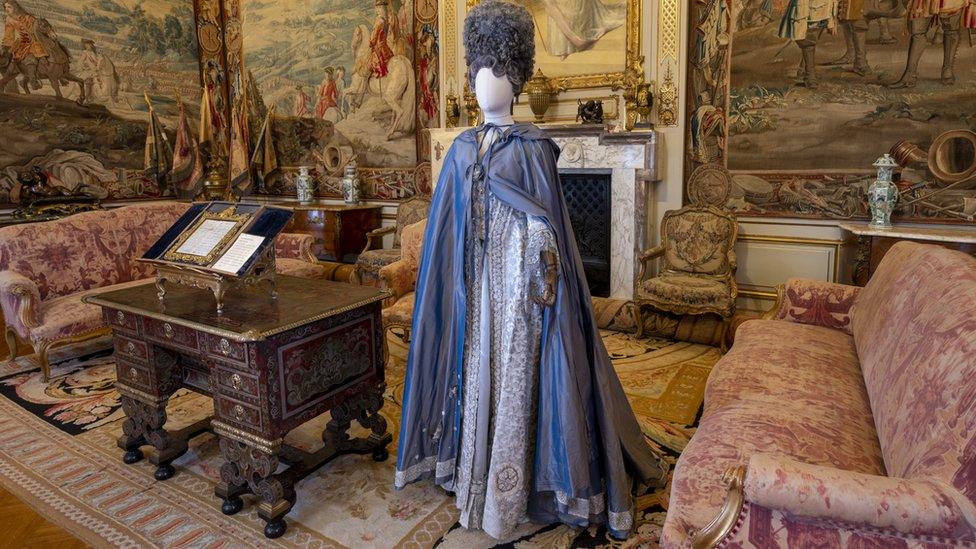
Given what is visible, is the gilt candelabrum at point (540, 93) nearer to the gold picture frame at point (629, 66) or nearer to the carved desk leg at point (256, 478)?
the gold picture frame at point (629, 66)

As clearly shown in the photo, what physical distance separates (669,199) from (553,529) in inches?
169

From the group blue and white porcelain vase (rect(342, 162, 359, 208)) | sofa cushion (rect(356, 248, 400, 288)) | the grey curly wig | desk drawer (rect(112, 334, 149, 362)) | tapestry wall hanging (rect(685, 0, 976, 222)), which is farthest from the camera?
blue and white porcelain vase (rect(342, 162, 359, 208))

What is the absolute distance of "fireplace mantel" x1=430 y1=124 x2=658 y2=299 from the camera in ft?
19.3

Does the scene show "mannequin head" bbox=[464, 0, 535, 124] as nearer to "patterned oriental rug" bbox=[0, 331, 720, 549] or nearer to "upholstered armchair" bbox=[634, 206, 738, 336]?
"patterned oriental rug" bbox=[0, 331, 720, 549]

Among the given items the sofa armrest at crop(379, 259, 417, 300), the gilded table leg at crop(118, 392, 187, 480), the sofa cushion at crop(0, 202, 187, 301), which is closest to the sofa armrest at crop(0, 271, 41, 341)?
the sofa cushion at crop(0, 202, 187, 301)

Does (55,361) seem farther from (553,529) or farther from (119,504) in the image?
(553,529)

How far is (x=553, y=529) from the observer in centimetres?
259

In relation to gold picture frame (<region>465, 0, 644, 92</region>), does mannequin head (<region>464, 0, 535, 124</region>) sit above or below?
below

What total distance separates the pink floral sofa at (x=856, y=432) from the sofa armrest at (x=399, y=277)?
243 cm

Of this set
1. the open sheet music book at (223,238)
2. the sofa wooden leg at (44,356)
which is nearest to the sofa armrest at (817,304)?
the open sheet music book at (223,238)

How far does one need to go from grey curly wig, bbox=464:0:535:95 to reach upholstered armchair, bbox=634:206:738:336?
3350mm

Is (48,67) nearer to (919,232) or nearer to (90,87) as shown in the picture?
(90,87)

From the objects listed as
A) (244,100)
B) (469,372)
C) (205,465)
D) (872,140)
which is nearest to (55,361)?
(205,465)

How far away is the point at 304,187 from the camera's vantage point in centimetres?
839
